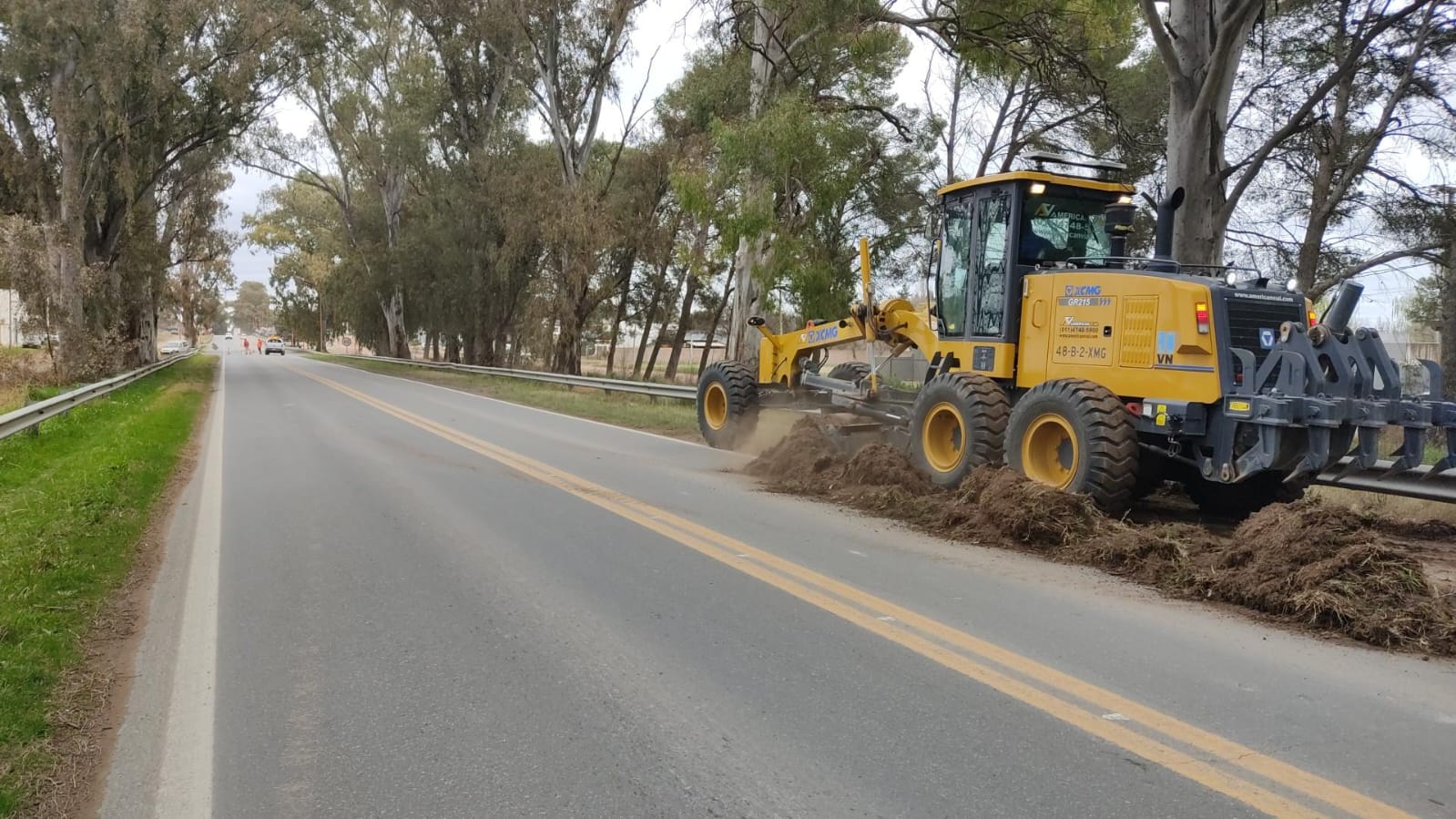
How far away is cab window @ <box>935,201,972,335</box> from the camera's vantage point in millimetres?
10062

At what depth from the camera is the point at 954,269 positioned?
10312 mm

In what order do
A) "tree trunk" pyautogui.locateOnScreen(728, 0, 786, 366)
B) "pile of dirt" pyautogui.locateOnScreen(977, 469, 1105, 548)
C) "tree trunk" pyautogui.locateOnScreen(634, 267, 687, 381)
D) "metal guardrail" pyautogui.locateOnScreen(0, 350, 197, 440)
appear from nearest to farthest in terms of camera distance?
"pile of dirt" pyautogui.locateOnScreen(977, 469, 1105, 548)
"metal guardrail" pyautogui.locateOnScreen(0, 350, 197, 440)
"tree trunk" pyautogui.locateOnScreen(728, 0, 786, 366)
"tree trunk" pyautogui.locateOnScreen(634, 267, 687, 381)

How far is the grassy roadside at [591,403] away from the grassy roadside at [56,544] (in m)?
7.55

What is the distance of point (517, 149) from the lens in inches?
1496

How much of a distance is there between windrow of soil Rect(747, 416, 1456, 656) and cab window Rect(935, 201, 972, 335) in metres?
1.81

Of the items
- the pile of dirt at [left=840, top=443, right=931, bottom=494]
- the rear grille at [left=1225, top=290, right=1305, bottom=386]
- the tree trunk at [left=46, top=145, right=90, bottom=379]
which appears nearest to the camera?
the rear grille at [left=1225, top=290, right=1305, bottom=386]

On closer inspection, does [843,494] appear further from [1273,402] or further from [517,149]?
[517,149]

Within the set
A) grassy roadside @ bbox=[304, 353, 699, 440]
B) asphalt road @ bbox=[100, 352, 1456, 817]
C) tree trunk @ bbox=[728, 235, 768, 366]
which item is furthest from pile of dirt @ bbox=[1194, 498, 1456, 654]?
tree trunk @ bbox=[728, 235, 768, 366]

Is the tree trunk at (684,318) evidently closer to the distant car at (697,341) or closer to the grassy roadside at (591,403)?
the distant car at (697,341)

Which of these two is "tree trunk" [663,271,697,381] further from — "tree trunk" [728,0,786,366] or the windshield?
the windshield

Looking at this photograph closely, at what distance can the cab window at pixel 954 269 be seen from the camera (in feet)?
33.0

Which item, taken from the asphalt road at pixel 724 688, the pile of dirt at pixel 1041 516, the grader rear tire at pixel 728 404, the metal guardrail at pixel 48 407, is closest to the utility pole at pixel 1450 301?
the grader rear tire at pixel 728 404

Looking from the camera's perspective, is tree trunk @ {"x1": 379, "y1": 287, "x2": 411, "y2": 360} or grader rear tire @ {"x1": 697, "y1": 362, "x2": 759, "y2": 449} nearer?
grader rear tire @ {"x1": 697, "y1": 362, "x2": 759, "y2": 449}

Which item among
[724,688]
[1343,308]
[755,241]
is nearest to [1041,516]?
[1343,308]
